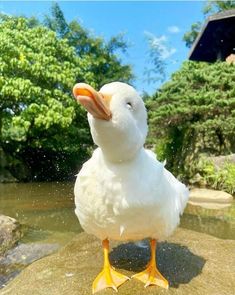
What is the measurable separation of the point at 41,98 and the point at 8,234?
10.7 meters

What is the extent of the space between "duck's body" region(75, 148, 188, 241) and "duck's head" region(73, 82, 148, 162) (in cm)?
15

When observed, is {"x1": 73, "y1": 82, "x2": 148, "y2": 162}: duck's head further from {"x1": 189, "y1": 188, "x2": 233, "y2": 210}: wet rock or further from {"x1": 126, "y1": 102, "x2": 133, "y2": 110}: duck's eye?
{"x1": 189, "y1": 188, "x2": 233, "y2": 210}: wet rock

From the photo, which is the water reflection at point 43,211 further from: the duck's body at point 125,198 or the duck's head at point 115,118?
the duck's head at point 115,118

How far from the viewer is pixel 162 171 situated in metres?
3.36

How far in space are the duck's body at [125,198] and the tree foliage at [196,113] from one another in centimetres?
964

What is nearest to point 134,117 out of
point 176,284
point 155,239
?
point 155,239

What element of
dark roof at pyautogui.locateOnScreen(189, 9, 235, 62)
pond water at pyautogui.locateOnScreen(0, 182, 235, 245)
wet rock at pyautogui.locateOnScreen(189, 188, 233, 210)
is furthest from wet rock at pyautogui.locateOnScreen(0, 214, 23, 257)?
dark roof at pyautogui.locateOnScreen(189, 9, 235, 62)

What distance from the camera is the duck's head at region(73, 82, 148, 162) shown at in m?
2.61

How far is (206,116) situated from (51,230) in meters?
7.06

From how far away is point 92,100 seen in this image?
102 inches

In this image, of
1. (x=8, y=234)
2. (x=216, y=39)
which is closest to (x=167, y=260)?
(x=8, y=234)

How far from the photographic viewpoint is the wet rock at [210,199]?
35.9ft

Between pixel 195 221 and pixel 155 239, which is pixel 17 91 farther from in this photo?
pixel 155 239

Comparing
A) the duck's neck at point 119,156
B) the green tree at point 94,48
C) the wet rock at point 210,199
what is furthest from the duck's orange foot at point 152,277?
the green tree at point 94,48
